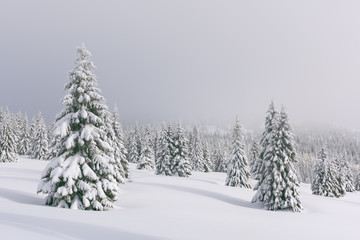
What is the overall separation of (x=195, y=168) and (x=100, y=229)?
232 ft

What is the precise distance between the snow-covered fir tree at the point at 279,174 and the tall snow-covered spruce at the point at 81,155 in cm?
1760

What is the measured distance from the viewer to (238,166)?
45.8m

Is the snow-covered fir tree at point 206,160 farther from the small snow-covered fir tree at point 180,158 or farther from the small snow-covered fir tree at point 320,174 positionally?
the small snow-covered fir tree at point 320,174

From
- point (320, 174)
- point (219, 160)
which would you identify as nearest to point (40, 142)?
point (219, 160)

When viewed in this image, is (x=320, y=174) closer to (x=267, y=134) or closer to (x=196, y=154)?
(x=267, y=134)

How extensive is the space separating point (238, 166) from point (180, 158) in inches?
498

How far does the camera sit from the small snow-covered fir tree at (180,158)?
53.0m

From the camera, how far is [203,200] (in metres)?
25.4

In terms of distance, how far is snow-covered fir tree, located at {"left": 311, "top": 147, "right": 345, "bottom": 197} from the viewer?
2000 inches

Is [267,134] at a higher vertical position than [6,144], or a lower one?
higher

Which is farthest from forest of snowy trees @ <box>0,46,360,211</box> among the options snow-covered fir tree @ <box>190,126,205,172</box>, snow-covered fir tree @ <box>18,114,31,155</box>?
snow-covered fir tree @ <box>18,114,31,155</box>

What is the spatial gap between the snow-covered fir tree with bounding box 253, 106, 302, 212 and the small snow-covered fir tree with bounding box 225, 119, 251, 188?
14828mm

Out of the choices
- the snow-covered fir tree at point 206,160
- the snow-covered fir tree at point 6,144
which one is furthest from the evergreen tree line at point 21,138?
the snow-covered fir tree at point 206,160

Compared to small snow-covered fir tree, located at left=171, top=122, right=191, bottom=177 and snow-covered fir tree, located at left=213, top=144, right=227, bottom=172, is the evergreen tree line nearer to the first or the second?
small snow-covered fir tree, located at left=171, top=122, right=191, bottom=177
